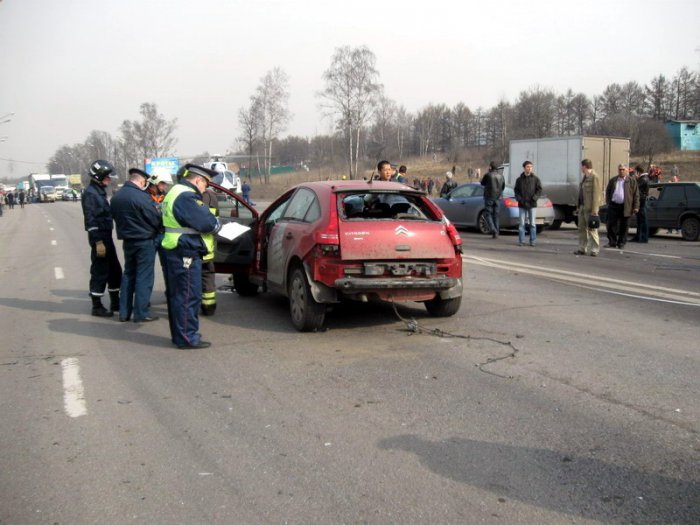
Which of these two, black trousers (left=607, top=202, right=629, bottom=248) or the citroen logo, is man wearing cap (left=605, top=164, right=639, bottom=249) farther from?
the citroen logo

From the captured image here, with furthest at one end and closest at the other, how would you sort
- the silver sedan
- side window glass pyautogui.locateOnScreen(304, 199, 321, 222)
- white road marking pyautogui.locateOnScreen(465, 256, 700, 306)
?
the silver sedan
white road marking pyautogui.locateOnScreen(465, 256, 700, 306)
side window glass pyautogui.locateOnScreen(304, 199, 321, 222)

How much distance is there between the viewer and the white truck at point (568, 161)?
68.8 ft

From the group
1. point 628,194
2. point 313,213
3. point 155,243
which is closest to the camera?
point 313,213

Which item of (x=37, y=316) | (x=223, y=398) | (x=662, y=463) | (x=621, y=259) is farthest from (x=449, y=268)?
(x=621, y=259)

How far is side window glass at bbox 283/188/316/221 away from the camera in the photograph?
759 cm

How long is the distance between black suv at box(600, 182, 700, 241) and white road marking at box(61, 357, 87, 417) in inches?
595

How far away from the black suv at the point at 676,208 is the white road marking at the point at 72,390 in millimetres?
15115

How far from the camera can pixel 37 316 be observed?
8.78 meters

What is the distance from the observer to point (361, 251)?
6.84 m

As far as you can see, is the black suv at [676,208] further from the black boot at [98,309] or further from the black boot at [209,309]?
the black boot at [98,309]

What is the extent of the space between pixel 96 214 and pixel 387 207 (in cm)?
379

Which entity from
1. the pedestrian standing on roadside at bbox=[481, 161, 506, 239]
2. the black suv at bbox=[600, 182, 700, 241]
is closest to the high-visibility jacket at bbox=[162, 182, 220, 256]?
A: the pedestrian standing on roadside at bbox=[481, 161, 506, 239]

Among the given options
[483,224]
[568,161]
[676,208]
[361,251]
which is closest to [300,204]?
[361,251]

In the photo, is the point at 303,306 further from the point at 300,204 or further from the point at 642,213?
the point at 642,213
